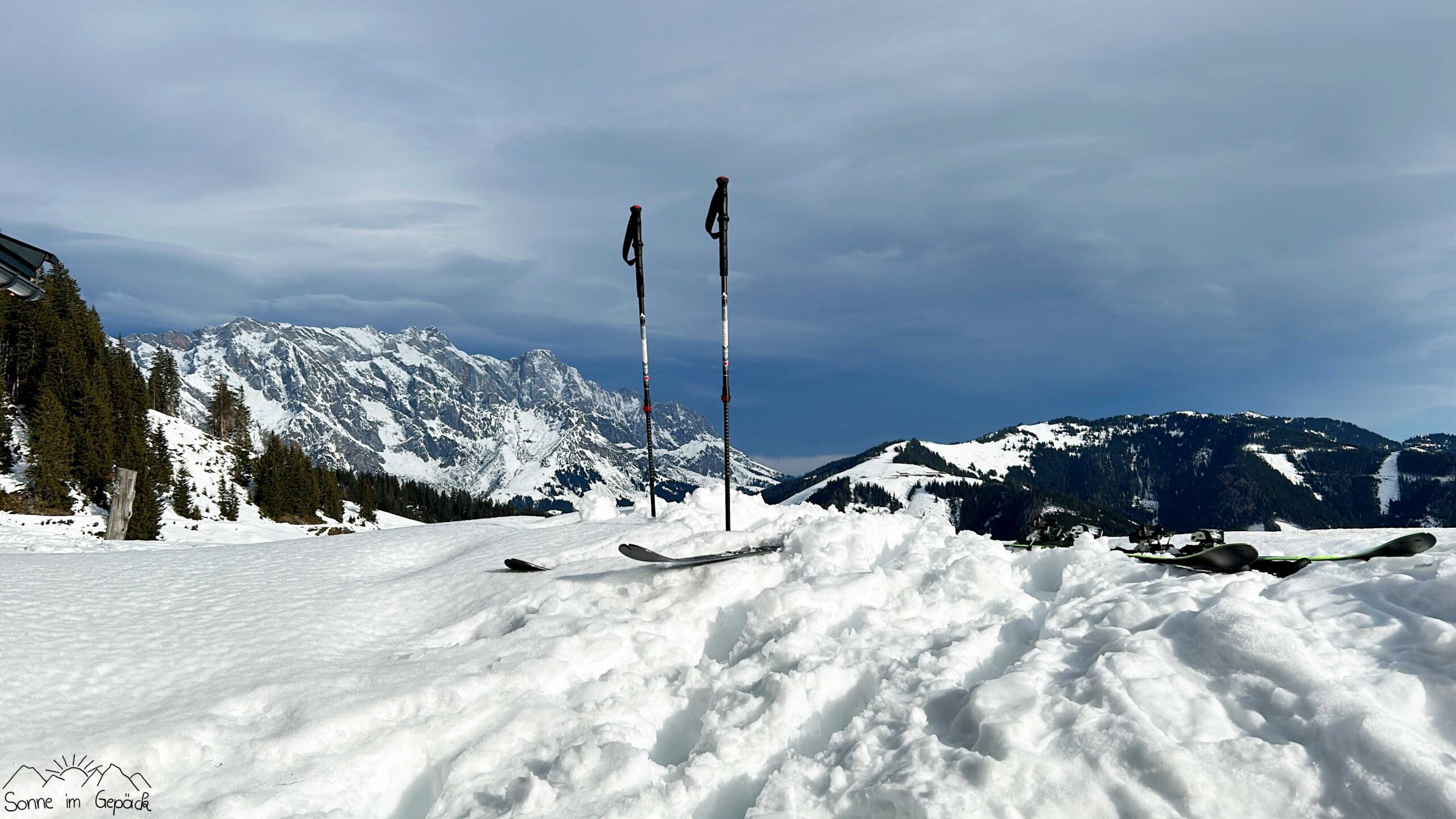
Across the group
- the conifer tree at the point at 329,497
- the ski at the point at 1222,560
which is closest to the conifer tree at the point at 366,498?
the conifer tree at the point at 329,497

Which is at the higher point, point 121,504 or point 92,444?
point 92,444

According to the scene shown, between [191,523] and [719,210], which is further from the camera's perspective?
[191,523]

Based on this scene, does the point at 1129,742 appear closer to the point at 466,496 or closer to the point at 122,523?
the point at 122,523

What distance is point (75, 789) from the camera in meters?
5.01

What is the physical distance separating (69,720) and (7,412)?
272 feet

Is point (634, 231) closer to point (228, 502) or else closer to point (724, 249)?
point (724, 249)

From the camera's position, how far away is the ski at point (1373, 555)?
7.41 m

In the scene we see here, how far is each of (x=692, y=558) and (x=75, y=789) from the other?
6196 mm

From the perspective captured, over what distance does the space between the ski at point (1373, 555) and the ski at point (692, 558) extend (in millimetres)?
5798

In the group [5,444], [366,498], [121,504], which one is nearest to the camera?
[121,504]

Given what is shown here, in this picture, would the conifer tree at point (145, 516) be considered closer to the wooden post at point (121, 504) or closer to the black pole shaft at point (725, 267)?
the wooden post at point (121, 504)

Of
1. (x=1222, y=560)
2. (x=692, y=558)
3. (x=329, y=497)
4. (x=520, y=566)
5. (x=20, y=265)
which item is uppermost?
(x=20, y=265)

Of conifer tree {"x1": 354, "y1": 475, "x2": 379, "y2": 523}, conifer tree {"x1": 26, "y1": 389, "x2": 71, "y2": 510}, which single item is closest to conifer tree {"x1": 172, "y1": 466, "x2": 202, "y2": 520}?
conifer tree {"x1": 26, "y1": 389, "x2": 71, "y2": 510}

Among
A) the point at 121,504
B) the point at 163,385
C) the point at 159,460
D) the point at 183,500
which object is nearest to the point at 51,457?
the point at 183,500
